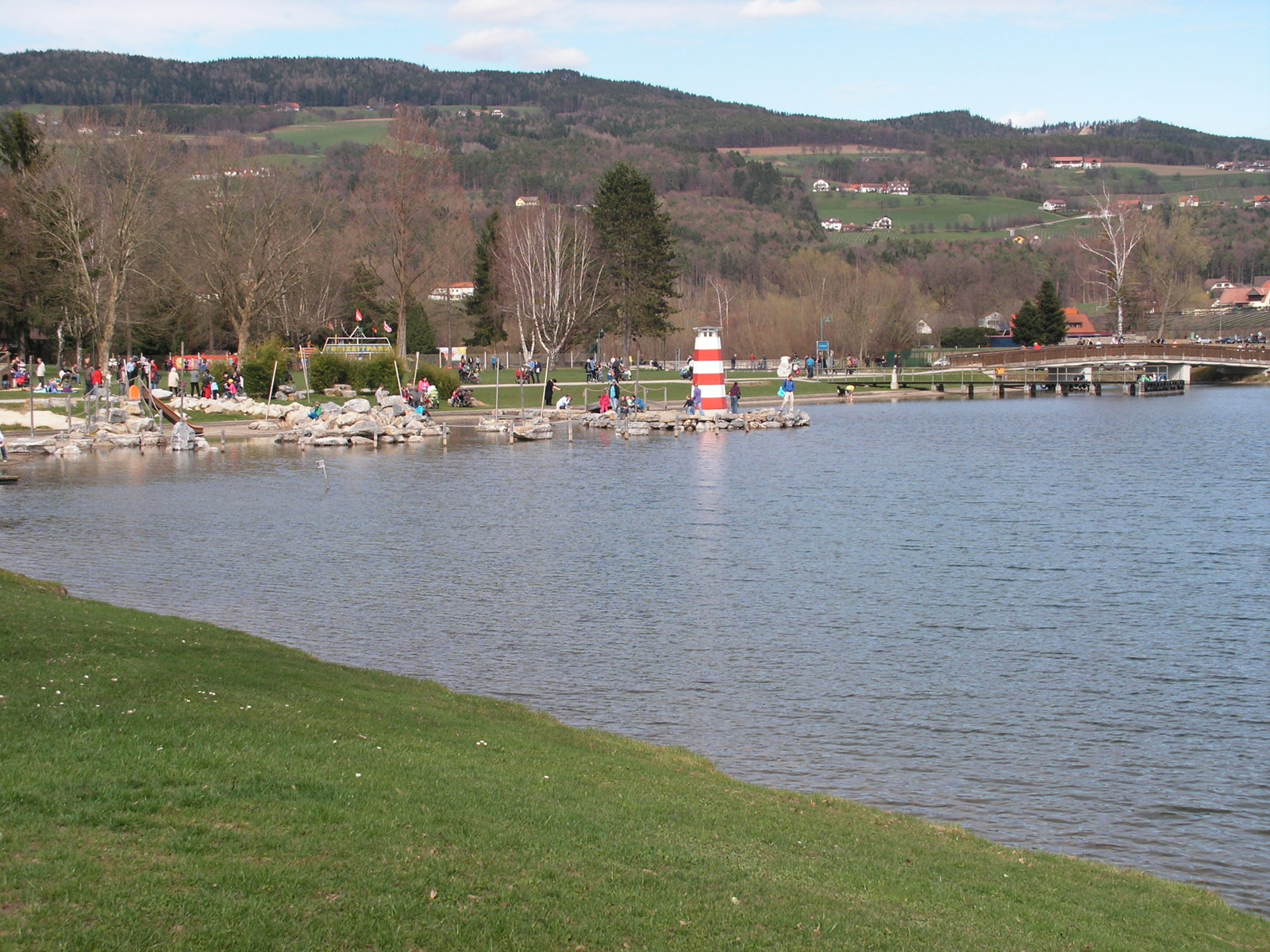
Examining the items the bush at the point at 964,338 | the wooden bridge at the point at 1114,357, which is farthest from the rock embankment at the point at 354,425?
the bush at the point at 964,338

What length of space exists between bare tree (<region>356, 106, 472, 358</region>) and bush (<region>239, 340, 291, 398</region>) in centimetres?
1082

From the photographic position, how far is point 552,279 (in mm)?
78875

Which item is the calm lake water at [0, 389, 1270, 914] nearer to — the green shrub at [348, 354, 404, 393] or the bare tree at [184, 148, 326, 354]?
the green shrub at [348, 354, 404, 393]

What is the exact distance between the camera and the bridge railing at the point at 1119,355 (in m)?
93.8

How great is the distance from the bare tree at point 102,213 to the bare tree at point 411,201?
528 inches

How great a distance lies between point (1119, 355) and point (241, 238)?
65.9 metres

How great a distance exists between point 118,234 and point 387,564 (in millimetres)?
42314

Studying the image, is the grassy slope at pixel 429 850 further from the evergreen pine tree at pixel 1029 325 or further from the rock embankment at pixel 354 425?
the evergreen pine tree at pixel 1029 325

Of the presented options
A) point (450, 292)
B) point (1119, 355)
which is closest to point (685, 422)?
point (1119, 355)

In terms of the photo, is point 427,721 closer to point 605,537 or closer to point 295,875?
point 295,875

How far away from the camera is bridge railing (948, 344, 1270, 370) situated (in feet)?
308

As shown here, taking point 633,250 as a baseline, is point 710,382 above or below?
below

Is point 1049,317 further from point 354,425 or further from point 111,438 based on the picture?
point 111,438

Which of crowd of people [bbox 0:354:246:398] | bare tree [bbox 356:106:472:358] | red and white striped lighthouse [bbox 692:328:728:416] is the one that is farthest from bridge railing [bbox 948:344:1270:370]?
crowd of people [bbox 0:354:246:398]
